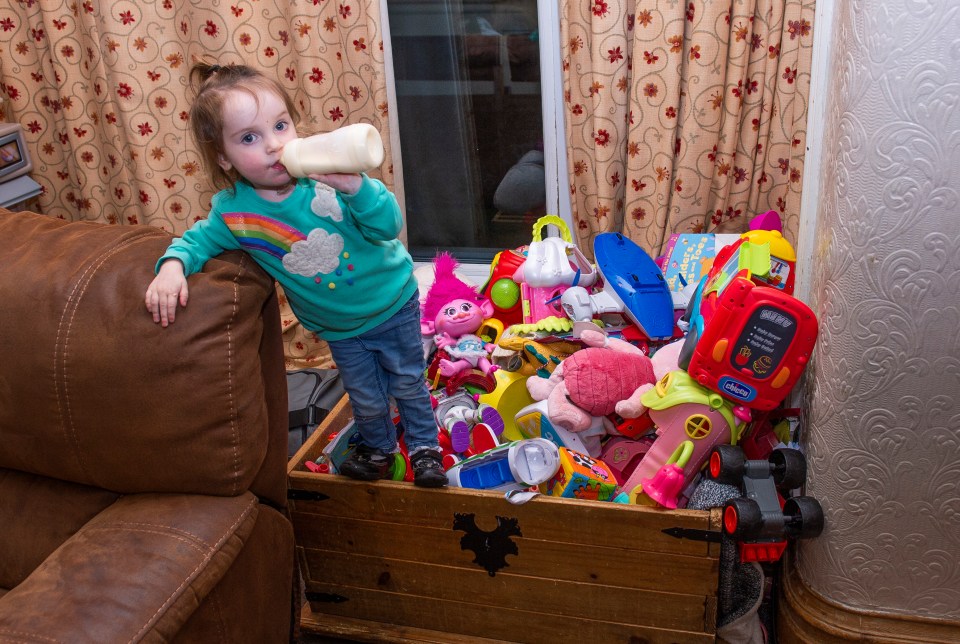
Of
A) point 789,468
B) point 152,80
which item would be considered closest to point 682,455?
point 789,468

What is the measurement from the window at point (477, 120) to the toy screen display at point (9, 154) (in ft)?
3.30

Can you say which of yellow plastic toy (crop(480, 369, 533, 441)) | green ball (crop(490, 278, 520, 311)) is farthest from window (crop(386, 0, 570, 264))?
yellow plastic toy (crop(480, 369, 533, 441))

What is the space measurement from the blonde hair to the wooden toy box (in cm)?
61

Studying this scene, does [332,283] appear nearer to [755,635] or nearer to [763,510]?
[763,510]

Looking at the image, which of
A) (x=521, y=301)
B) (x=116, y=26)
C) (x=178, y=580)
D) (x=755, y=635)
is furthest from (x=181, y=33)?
(x=755, y=635)

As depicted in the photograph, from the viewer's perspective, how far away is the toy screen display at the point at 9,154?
220 centimetres

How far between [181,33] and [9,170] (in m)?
0.57

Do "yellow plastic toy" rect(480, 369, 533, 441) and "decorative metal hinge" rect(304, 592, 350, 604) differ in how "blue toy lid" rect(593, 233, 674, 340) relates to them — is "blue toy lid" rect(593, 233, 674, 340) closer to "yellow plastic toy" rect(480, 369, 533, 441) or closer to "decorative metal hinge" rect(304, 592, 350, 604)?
"yellow plastic toy" rect(480, 369, 533, 441)

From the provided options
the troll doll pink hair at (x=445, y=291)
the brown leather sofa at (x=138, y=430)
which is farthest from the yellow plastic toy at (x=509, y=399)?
the brown leather sofa at (x=138, y=430)

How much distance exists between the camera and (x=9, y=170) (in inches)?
87.0

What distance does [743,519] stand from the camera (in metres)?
1.33

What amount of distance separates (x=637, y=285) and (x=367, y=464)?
2.27 feet

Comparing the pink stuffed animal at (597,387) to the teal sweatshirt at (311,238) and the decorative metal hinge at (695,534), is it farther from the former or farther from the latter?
the teal sweatshirt at (311,238)

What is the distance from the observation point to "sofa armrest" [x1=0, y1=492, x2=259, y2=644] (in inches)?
42.7
